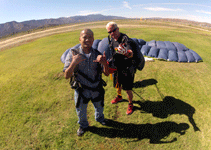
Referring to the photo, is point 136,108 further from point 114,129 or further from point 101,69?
point 101,69

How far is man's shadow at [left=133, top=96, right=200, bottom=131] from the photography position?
3.64 meters

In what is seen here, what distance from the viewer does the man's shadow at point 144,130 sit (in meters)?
2.96

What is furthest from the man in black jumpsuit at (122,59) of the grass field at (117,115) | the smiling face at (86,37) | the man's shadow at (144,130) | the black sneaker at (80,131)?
the black sneaker at (80,131)

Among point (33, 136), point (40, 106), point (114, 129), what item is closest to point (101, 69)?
point (114, 129)

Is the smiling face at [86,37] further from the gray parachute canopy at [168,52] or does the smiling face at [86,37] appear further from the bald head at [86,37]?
the gray parachute canopy at [168,52]

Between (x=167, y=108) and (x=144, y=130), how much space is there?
1.47 meters

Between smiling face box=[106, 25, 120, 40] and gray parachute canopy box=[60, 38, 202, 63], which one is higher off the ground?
smiling face box=[106, 25, 120, 40]

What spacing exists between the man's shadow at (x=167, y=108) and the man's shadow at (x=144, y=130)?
0.40m

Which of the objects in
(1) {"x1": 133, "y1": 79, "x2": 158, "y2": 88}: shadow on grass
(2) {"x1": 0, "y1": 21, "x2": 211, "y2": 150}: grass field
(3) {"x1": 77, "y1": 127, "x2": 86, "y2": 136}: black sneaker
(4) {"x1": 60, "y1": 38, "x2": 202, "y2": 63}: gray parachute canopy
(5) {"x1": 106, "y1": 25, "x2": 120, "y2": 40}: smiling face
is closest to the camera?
(5) {"x1": 106, "y1": 25, "x2": 120, "y2": 40}: smiling face

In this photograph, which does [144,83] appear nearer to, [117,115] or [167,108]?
[167,108]

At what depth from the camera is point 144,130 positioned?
123 inches

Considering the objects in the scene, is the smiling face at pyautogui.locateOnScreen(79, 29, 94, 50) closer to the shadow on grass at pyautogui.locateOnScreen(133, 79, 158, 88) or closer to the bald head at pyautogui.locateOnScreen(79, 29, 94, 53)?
→ the bald head at pyautogui.locateOnScreen(79, 29, 94, 53)

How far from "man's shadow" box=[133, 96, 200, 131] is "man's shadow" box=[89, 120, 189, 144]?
404 mm

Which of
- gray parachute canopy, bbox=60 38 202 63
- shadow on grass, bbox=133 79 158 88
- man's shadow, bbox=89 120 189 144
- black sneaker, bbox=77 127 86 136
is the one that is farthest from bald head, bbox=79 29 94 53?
gray parachute canopy, bbox=60 38 202 63
